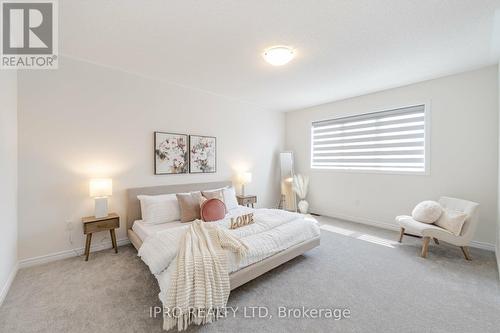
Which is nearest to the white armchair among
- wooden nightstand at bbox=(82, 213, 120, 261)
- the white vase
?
the white vase

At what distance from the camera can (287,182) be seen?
5.60 meters

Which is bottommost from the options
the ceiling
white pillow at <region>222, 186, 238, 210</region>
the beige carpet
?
the beige carpet

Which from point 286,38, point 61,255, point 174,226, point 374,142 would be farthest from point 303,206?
point 61,255

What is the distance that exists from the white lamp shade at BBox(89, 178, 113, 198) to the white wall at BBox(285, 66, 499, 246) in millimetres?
4504

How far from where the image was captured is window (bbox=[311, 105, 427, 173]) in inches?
156

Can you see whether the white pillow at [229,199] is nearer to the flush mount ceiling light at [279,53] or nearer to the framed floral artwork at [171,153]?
the framed floral artwork at [171,153]

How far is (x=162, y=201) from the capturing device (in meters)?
3.27

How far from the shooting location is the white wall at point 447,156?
128 inches

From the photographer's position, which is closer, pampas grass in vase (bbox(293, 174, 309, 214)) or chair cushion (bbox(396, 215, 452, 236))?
chair cushion (bbox(396, 215, 452, 236))

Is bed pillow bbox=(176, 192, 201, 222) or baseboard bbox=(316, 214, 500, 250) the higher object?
bed pillow bbox=(176, 192, 201, 222)

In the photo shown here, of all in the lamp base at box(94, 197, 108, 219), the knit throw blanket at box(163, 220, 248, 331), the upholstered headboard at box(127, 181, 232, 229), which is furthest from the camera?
the upholstered headboard at box(127, 181, 232, 229)

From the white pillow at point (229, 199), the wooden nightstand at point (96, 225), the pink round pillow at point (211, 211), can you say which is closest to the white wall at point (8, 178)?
the wooden nightstand at point (96, 225)

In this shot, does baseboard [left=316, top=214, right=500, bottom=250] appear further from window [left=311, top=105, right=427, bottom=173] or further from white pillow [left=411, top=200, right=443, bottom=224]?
window [left=311, top=105, right=427, bottom=173]

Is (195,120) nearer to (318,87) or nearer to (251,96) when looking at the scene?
(251,96)
